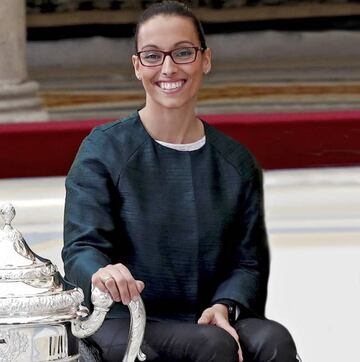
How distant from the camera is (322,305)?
17.1 ft

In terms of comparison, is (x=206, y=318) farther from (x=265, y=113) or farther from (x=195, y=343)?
(x=265, y=113)

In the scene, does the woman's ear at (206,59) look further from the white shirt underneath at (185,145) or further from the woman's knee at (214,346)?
the woman's knee at (214,346)

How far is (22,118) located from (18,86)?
0.28 metres

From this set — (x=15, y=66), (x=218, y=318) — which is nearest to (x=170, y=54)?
(x=218, y=318)

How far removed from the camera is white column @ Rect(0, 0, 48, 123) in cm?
743

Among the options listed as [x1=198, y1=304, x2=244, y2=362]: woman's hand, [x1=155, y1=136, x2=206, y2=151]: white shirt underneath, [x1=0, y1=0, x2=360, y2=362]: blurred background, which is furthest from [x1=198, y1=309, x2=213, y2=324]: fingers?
[x1=0, y1=0, x2=360, y2=362]: blurred background

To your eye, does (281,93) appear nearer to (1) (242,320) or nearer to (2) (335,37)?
(2) (335,37)

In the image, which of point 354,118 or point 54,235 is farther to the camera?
point 354,118

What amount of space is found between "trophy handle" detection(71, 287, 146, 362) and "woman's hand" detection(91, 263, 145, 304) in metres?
0.01

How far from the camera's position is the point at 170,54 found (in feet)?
11.4

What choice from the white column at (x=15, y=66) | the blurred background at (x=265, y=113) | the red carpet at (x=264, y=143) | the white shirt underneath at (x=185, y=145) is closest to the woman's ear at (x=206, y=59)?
the white shirt underneath at (x=185, y=145)

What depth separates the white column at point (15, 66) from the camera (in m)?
7.43

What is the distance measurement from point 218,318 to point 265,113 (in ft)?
16.0

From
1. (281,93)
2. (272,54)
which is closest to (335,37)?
(272,54)
